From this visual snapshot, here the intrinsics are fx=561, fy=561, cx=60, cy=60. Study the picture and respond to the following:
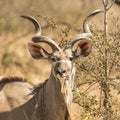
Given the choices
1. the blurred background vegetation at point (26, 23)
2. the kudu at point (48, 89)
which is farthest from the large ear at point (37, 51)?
the blurred background vegetation at point (26, 23)

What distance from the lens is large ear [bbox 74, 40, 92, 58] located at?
5.41 metres

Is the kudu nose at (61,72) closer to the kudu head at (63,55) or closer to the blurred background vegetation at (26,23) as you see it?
the kudu head at (63,55)

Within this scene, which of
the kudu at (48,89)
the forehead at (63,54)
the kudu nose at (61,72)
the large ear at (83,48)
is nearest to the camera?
the kudu nose at (61,72)

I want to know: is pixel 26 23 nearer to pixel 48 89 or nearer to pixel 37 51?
pixel 37 51

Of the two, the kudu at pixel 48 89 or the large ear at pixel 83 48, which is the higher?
the large ear at pixel 83 48

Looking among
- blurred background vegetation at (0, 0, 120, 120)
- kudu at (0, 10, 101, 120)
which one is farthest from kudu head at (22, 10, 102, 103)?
blurred background vegetation at (0, 0, 120, 120)

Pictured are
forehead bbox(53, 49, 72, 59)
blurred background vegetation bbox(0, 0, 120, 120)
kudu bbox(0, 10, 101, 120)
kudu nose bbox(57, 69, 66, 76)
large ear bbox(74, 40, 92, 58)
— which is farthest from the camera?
blurred background vegetation bbox(0, 0, 120, 120)

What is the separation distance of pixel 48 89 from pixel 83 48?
0.53 meters

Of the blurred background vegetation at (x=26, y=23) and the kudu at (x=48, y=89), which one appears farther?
the blurred background vegetation at (x=26, y=23)

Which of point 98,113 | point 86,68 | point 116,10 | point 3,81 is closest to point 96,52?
point 86,68

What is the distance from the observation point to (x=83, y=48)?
5.48 metres

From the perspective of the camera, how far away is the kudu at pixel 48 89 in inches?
201

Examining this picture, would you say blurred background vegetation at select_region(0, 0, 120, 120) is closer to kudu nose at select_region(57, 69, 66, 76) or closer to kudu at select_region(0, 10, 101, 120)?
kudu at select_region(0, 10, 101, 120)

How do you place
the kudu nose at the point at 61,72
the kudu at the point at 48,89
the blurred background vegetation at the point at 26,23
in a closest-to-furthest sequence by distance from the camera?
the kudu nose at the point at 61,72 < the kudu at the point at 48,89 < the blurred background vegetation at the point at 26,23
